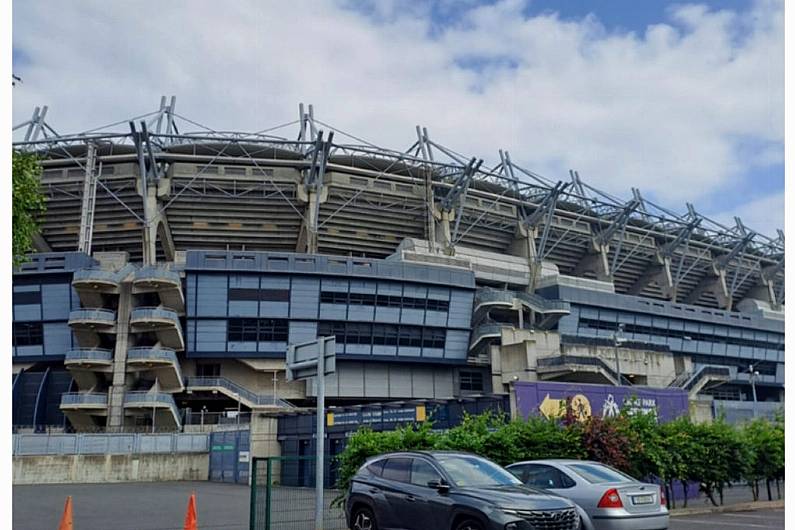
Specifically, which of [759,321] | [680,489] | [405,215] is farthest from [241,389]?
[759,321]

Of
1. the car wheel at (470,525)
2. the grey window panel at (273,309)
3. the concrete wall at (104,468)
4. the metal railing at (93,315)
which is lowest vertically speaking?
the concrete wall at (104,468)

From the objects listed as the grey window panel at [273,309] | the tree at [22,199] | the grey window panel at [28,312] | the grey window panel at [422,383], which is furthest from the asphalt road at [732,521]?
the grey window panel at [28,312]

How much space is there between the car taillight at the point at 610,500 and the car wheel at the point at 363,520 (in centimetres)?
390

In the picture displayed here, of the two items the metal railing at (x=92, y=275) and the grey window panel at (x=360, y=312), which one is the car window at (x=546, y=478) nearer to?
the grey window panel at (x=360, y=312)

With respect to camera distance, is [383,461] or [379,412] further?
[379,412]

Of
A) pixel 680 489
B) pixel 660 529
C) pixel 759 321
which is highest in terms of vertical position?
pixel 759 321

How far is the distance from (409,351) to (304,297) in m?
9.86

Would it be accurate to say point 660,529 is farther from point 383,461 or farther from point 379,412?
point 379,412

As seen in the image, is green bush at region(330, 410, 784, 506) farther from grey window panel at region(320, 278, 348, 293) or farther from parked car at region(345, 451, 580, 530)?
grey window panel at region(320, 278, 348, 293)

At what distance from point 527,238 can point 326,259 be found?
22042 mm

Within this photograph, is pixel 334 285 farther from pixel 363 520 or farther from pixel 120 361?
pixel 363 520

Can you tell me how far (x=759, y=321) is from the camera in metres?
81.1

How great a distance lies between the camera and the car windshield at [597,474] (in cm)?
1388

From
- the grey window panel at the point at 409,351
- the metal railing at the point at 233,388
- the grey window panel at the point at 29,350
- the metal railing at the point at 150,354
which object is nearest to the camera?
the metal railing at the point at 150,354
